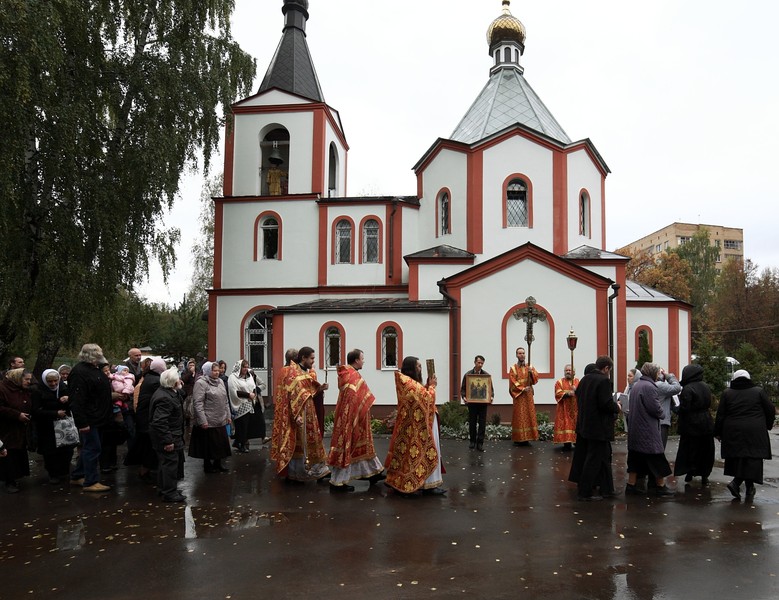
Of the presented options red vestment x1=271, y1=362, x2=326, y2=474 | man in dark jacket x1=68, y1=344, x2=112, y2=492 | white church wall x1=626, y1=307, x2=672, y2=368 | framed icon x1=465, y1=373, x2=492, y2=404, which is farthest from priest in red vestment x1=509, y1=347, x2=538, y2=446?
white church wall x1=626, y1=307, x2=672, y2=368

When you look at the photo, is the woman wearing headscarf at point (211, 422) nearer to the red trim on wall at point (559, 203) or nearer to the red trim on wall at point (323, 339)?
the red trim on wall at point (323, 339)

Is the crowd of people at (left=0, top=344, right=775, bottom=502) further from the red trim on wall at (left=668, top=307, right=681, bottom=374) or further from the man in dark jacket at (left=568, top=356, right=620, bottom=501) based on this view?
the red trim on wall at (left=668, top=307, right=681, bottom=374)

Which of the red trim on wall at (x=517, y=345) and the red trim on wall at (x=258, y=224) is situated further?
the red trim on wall at (x=258, y=224)

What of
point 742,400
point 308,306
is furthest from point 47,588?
point 308,306

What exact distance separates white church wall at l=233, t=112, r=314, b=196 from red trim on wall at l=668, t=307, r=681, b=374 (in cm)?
1213

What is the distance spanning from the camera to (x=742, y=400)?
745 centimetres

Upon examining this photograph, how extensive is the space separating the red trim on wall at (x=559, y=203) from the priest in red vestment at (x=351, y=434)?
12.3m

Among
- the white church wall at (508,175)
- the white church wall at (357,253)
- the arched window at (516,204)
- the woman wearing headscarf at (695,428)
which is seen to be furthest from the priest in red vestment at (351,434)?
the white church wall at (357,253)

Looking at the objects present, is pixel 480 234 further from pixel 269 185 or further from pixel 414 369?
pixel 414 369

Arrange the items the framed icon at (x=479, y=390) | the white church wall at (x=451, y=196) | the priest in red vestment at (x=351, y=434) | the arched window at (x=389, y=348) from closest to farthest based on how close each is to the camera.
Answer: the priest in red vestment at (x=351, y=434)
the framed icon at (x=479, y=390)
the arched window at (x=389, y=348)
the white church wall at (x=451, y=196)

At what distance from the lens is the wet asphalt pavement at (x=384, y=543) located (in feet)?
14.7

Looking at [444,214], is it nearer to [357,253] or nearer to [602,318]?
[357,253]

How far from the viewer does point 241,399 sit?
1039cm

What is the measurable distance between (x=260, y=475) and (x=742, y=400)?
637cm
